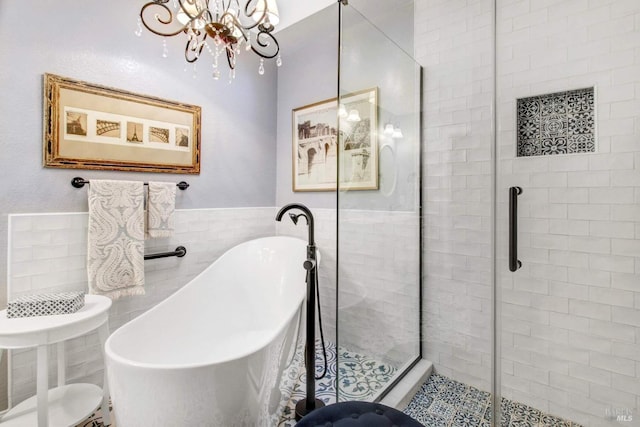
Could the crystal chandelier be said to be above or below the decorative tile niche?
above

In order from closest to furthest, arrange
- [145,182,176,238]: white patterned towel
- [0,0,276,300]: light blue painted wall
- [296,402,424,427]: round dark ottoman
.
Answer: [296,402,424,427]: round dark ottoman
[0,0,276,300]: light blue painted wall
[145,182,176,238]: white patterned towel

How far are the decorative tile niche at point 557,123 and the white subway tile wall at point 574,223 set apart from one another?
0.04 m

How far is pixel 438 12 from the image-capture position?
74.4 inches

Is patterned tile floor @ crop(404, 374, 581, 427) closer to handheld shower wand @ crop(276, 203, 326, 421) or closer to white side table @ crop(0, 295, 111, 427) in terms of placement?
handheld shower wand @ crop(276, 203, 326, 421)

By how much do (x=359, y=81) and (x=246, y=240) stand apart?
156cm

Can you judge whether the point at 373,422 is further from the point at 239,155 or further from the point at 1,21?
the point at 1,21

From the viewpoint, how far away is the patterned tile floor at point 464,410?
154cm

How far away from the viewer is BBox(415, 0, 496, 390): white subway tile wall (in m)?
1.70

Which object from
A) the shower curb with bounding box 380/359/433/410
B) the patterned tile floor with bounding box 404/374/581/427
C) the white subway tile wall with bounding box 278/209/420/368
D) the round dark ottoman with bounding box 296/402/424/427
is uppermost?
the white subway tile wall with bounding box 278/209/420/368

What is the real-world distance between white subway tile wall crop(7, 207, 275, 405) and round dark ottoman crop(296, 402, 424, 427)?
1.50 metres

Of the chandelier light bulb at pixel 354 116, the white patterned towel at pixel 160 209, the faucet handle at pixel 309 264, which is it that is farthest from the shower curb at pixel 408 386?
the white patterned towel at pixel 160 209

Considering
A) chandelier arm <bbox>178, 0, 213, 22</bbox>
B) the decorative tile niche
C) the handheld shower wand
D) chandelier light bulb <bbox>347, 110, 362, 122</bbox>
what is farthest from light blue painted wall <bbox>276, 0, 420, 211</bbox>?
chandelier arm <bbox>178, 0, 213, 22</bbox>

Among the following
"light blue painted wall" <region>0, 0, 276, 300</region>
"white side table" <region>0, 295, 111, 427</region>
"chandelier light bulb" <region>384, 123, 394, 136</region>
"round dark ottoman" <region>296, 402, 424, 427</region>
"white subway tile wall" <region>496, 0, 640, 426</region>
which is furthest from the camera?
"chandelier light bulb" <region>384, 123, 394, 136</region>

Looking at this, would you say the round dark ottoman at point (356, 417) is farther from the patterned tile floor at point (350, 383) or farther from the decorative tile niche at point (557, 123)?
the decorative tile niche at point (557, 123)
